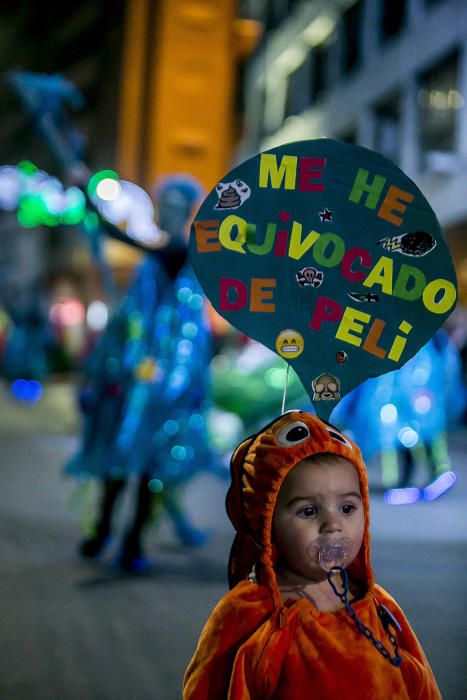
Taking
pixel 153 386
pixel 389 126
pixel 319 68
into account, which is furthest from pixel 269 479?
pixel 319 68

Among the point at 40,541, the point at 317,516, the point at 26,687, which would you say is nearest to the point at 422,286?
the point at 317,516

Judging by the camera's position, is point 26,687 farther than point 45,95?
No

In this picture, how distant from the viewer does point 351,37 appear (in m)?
21.2

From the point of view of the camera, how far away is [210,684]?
6.31 ft

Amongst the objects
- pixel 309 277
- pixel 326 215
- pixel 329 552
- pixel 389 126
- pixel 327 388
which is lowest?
pixel 329 552

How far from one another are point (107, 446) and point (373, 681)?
314 centimetres

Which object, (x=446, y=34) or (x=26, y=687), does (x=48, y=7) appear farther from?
(x=26, y=687)

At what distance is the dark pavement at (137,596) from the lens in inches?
133

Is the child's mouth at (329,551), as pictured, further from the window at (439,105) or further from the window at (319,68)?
the window at (319,68)

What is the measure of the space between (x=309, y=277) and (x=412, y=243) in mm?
236

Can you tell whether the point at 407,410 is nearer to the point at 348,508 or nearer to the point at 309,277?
the point at 309,277

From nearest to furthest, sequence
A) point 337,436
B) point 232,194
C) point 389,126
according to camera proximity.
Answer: point 337,436 → point 232,194 → point 389,126

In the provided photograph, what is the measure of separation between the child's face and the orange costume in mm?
26

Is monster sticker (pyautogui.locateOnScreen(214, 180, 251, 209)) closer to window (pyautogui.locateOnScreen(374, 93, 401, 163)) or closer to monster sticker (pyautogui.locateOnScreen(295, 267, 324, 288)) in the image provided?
monster sticker (pyautogui.locateOnScreen(295, 267, 324, 288))
